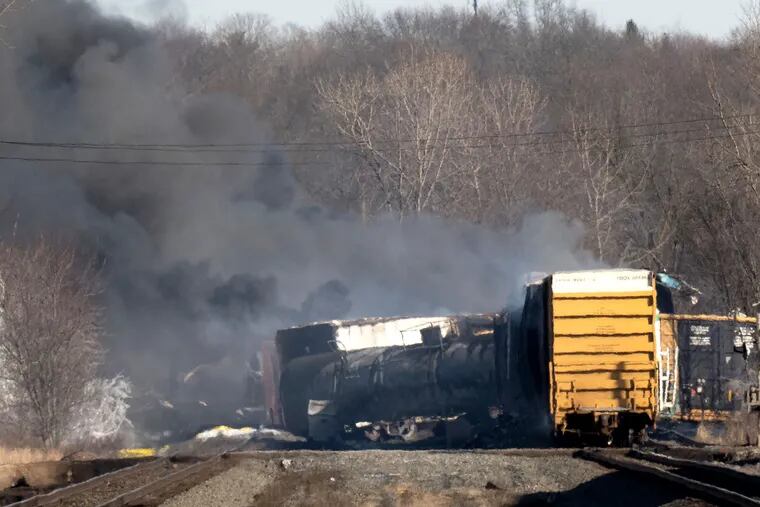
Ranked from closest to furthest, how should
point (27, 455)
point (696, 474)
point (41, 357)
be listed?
point (696, 474), point (27, 455), point (41, 357)

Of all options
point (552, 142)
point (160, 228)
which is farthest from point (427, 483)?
point (552, 142)

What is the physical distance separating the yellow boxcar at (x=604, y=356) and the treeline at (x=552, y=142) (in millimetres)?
13402

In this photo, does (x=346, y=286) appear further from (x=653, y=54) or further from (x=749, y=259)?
(x=653, y=54)

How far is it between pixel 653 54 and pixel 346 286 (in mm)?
46134

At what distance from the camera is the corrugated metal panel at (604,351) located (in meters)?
21.8

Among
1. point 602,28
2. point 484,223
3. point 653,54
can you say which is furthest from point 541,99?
point 602,28

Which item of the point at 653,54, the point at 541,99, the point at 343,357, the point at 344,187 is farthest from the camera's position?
the point at 653,54

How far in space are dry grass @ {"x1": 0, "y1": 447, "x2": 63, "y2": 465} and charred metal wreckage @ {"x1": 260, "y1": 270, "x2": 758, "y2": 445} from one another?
648 centimetres

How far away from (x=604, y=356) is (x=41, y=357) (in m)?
15.6

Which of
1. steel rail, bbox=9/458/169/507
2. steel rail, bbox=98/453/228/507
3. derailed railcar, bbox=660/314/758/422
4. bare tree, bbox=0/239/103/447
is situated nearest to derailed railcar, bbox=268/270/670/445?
derailed railcar, bbox=660/314/758/422

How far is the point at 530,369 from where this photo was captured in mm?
24312

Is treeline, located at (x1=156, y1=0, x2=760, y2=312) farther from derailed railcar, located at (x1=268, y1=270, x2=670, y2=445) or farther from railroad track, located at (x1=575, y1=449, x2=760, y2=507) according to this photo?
railroad track, located at (x1=575, y1=449, x2=760, y2=507)

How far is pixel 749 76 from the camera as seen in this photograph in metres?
37.3

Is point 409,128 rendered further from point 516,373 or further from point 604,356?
point 604,356
